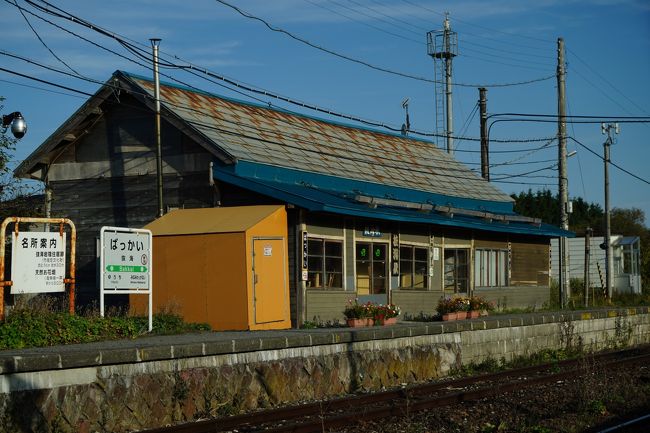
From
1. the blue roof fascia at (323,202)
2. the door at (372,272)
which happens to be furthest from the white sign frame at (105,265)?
the door at (372,272)

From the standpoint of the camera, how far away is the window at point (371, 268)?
24312mm

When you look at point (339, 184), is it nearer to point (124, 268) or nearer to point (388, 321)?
point (388, 321)

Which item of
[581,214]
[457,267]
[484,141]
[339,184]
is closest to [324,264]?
[339,184]

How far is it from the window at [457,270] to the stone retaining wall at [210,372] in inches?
305

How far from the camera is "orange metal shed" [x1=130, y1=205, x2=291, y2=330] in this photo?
1964 cm

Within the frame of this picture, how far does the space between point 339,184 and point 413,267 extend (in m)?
3.37

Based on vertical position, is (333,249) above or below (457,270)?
above

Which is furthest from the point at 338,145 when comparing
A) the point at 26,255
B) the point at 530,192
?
the point at 530,192

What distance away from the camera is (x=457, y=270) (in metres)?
28.8

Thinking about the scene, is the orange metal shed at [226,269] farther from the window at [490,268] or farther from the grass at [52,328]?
the window at [490,268]

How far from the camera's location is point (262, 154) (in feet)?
77.2

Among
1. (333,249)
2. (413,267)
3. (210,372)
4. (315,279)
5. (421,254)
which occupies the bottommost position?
(210,372)

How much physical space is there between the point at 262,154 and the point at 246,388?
427 inches

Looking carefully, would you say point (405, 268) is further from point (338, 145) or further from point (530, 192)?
point (530, 192)
